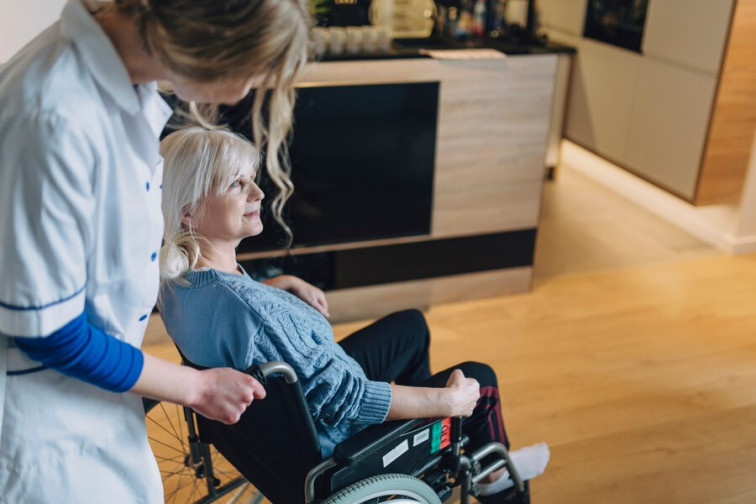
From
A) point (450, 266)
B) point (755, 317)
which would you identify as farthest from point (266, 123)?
point (755, 317)

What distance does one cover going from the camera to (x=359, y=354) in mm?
1783

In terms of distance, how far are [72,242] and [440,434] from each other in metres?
0.82

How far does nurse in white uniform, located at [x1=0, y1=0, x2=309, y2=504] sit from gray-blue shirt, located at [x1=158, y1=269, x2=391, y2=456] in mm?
198

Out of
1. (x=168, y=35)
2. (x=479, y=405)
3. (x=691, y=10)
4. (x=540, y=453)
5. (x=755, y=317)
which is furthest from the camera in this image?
(x=691, y=10)

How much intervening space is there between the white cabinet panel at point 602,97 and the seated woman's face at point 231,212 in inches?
109

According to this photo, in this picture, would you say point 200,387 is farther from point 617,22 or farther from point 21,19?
point 617,22

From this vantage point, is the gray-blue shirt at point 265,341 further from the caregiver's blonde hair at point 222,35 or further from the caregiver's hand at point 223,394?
the caregiver's blonde hair at point 222,35

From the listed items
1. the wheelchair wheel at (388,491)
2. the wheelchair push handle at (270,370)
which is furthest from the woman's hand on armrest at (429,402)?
the wheelchair push handle at (270,370)

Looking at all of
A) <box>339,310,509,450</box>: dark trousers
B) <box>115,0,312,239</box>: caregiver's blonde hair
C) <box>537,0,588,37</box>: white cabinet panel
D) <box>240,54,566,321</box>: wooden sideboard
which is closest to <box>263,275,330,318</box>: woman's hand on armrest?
<box>339,310,509,450</box>: dark trousers

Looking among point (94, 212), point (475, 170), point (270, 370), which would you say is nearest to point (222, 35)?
point (94, 212)

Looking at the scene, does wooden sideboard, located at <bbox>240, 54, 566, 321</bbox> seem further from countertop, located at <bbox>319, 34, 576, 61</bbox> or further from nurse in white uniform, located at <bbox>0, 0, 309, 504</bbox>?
nurse in white uniform, located at <bbox>0, 0, 309, 504</bbox>

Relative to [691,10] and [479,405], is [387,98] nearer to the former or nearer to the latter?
[479,405]

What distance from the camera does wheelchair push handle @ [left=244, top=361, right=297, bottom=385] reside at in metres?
1.21

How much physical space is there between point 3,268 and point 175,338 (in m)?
0.52
